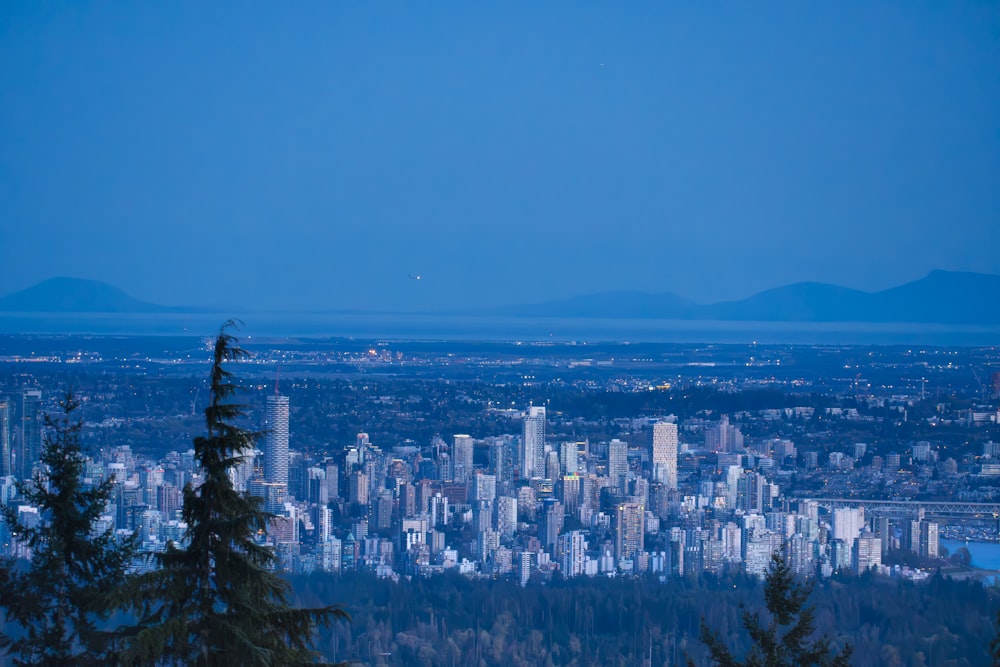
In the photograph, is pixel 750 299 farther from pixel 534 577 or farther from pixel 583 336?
pixel 534 577

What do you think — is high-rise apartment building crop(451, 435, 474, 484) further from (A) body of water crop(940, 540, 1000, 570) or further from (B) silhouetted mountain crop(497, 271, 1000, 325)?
(B) silhouetted mountain crop(497, 271, 1000, 325)

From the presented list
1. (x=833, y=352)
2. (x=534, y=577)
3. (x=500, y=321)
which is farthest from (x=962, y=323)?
(x=534, y=577)

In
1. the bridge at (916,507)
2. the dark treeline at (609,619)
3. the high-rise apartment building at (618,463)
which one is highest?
the high-rise apartment building at (618,463)

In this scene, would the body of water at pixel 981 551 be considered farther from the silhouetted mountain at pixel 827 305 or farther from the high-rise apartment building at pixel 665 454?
the silhouetted mountain at pixel 827 305

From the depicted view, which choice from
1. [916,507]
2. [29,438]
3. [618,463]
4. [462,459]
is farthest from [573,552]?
[29,438]

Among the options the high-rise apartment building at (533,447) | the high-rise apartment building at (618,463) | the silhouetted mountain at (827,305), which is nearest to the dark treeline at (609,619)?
the high-rise apartment building at (618,463)

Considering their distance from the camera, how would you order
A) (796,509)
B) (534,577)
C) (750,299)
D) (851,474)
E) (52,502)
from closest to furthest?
(52,502), (534,577), (796,509), (851,474), (750,299)

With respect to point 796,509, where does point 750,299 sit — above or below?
above
